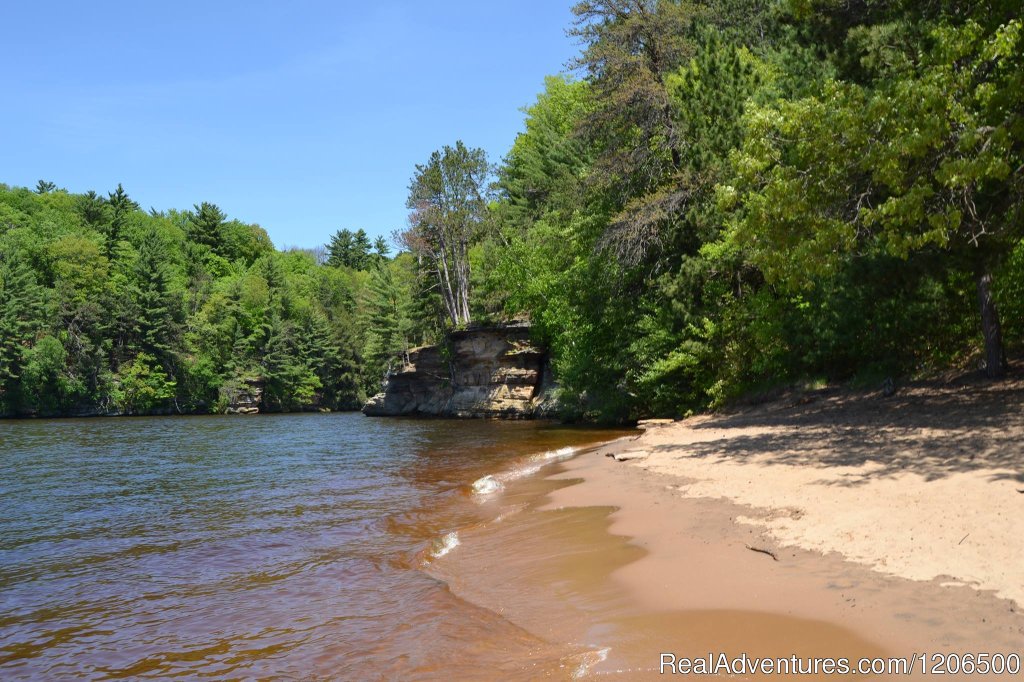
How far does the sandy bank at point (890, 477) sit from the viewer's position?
19.0ft

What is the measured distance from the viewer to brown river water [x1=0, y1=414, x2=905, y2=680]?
5.35 metres

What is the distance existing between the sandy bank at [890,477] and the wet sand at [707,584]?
64mm

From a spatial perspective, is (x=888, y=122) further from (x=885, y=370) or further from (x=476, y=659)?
(x=476, y=659)

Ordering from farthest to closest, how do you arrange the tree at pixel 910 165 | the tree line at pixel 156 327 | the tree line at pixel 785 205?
the tree line at pixel 156 327, the tree line at pixel 785 205, the tree at pixel 910 165

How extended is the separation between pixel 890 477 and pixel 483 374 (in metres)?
37.1

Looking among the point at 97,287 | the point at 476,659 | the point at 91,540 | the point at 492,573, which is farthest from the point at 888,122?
the point at 97,287

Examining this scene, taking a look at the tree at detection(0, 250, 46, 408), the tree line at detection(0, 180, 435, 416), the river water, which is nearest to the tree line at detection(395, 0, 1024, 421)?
the river water

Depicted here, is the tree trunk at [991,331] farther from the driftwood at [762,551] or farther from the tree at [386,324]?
the tree at [386,324]

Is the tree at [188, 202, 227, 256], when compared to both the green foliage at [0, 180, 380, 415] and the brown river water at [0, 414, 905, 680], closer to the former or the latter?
the green foliage at [0, 180, 380, 415]

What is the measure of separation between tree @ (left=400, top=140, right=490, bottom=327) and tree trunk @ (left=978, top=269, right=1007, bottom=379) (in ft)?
115

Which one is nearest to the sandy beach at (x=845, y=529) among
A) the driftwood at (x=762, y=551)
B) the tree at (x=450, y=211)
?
the driftwood at (x=762, y=551)

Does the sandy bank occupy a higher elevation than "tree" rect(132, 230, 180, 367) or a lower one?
lower

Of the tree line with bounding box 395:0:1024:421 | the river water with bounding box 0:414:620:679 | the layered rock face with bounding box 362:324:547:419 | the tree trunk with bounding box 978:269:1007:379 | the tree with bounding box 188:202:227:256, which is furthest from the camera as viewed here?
the tree with bounding box 188:202:227:256

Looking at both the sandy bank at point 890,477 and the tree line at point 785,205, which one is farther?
the tree line at point 785,205
